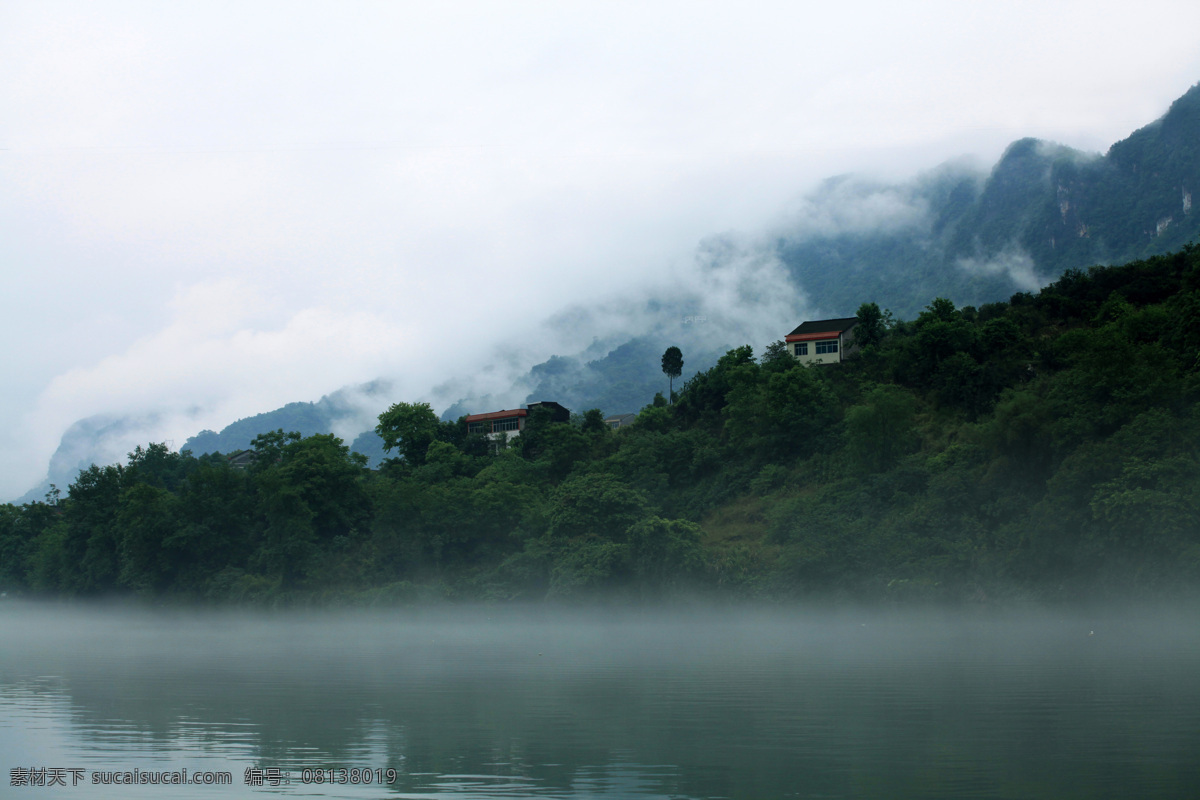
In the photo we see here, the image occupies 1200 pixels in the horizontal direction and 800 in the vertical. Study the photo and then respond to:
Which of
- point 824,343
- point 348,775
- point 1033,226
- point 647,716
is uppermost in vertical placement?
point 1033,226

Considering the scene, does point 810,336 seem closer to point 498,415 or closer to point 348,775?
point 498,415

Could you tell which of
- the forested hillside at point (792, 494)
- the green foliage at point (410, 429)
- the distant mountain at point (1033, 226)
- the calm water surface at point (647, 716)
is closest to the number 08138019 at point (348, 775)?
the calm water surface at point (647, 716)

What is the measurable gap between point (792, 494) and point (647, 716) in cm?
3866

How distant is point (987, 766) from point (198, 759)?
10.6 m

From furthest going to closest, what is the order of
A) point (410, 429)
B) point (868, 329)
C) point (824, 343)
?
1. point (410, 429)
2. point (824, 343)
3. point (868, 329)

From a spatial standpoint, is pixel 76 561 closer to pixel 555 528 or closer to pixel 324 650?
pixel 555 528

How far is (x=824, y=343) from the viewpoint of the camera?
7112 cm

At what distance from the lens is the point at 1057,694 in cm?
1797

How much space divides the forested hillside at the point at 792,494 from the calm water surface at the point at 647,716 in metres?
5.13

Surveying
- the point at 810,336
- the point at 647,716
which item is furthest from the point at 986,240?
the point at 647,716

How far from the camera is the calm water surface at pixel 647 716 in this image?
452 inches

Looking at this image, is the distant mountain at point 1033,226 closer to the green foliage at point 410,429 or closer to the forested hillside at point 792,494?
the forested hillside at point 792,494

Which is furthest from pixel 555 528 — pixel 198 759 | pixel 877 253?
pixel 877 253

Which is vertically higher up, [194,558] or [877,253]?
[877,253]
